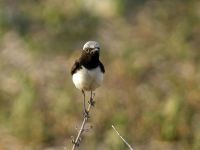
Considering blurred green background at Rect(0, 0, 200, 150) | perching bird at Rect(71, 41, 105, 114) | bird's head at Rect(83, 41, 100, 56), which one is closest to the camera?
bird's head at Rect(83, 41, 100, 56)

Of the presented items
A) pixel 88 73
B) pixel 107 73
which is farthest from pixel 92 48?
pixel 107 73

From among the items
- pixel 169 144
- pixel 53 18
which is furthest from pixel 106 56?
pixel 169 144

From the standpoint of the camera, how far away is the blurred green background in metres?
9.70

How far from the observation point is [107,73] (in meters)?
10.9

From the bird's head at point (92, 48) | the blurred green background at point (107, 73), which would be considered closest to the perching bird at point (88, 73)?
the bird's head at point (92, 48)

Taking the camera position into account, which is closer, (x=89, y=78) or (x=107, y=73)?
(x=89, y=78)

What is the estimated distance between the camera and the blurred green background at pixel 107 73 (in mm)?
9695

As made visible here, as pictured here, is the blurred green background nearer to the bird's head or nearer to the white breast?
the white breast

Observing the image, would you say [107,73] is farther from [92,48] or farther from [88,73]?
[92,48]

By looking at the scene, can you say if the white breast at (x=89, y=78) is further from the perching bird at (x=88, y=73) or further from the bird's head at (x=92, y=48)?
the bird's head at (x=92, y=48)

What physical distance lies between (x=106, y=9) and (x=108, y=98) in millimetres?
2296

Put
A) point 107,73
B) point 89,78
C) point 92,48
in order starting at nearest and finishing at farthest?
point 92,48, point 89,78, point 107,73

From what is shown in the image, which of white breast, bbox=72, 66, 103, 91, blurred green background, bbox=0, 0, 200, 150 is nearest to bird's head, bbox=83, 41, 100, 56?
white breast, bbox=72, 66, 103, 91

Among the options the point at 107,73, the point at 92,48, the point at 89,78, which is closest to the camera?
the point at 92,48
